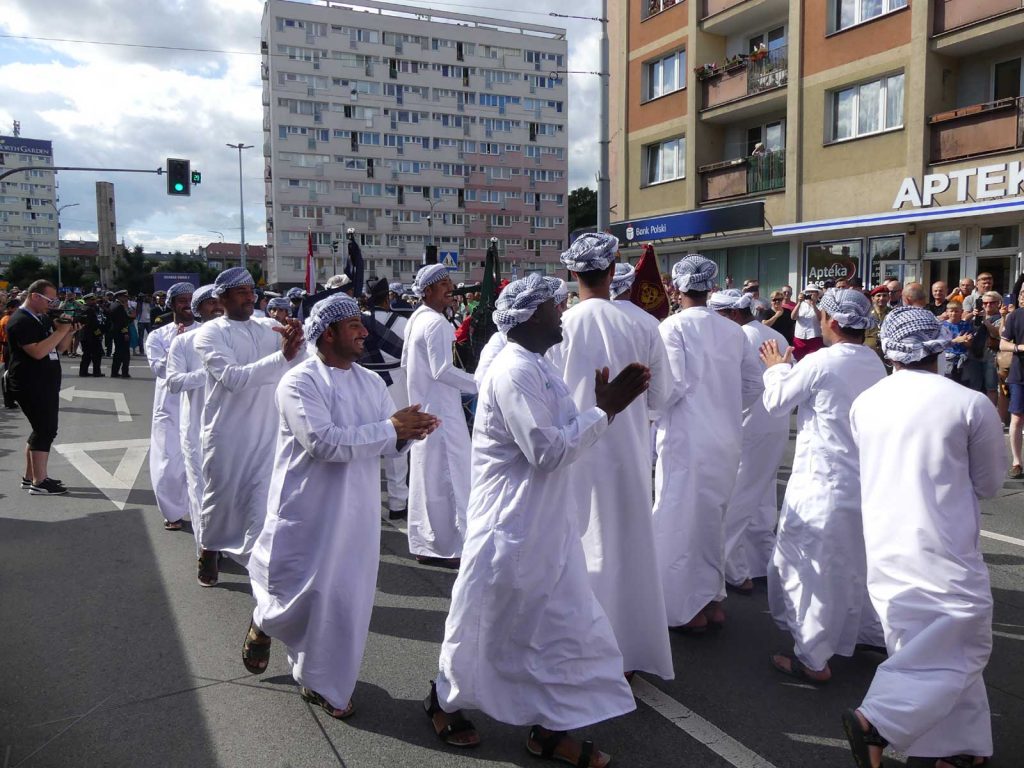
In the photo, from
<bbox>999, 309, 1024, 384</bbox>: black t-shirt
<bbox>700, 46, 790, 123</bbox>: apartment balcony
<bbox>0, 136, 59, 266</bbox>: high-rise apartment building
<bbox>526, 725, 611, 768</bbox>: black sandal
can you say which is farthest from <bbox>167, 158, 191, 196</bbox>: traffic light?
<bbox>0, 136, 59, 266</bbox>: high-rise apartment building

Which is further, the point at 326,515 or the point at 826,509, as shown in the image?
the point at 826,509

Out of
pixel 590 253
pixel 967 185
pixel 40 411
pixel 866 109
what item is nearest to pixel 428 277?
pixel 590 253

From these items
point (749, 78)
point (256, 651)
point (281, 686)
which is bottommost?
point (281, 686)

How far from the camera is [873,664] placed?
4.38 m

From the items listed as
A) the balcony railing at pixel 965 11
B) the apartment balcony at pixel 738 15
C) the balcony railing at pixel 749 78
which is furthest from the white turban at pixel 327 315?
the apartment balcony at pixel 738 15

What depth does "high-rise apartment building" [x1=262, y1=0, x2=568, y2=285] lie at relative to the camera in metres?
83.1

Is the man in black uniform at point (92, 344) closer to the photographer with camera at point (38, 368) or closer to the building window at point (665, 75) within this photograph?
the photographer with camera at point (38, 368)

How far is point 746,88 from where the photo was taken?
920 inches

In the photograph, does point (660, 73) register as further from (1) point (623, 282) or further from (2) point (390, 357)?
(1) point (623, 282)

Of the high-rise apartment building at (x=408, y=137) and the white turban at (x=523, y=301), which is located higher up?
the high-rise apartment building at (x=408, y=137)

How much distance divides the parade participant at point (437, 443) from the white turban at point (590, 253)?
6.68ft

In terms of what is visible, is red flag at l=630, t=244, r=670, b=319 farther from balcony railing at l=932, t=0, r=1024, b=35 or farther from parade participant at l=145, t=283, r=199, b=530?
balcony railing at l=932, t=0, r=1024, b=35

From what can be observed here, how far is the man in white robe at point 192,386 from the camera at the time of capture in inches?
240

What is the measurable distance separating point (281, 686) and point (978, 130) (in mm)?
18129
